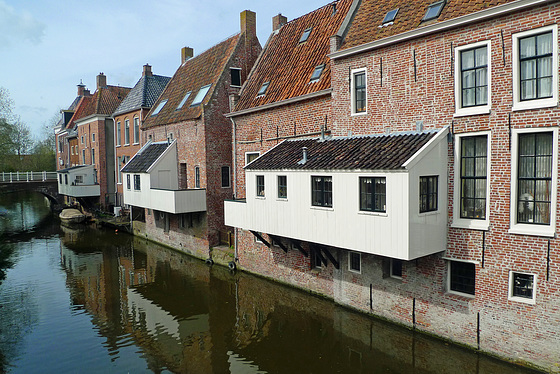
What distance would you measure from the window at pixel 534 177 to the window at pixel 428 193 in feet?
6.51

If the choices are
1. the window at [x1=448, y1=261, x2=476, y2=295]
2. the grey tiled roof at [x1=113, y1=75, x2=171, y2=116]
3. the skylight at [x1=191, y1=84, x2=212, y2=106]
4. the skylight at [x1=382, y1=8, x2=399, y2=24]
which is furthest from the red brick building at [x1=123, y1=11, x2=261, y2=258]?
the window at [x1=448, y1=261, x2=476, y2=295]

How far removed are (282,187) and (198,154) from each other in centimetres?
975

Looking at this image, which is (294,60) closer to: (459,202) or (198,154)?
(198,154)

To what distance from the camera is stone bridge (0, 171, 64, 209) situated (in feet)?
137

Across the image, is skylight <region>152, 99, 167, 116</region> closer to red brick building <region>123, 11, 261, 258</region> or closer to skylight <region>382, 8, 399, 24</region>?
red brick building <region>123, 11, 261, 258</region>

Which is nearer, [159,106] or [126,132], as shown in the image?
[159,106]

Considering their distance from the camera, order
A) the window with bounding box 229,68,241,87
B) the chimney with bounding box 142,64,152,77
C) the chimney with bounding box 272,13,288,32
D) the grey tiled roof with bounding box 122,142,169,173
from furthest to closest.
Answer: the chimney with bounding box 142,64,152,77 → the grey tiled roof with bounding box 122,142,169,173 → the window with bounding box 229,68,241,87 → the chimney with bounding box 272,13,288,32

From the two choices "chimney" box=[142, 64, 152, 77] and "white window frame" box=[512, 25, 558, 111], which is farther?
"chimney" box=[142, 64, 152, 77]

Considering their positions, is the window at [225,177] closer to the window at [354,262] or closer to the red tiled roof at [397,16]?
the window at [354,262]

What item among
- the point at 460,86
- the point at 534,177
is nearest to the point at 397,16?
the point at 460,86

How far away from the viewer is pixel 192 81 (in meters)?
26.4

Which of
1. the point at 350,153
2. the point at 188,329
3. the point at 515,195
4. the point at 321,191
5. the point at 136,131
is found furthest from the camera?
the point at 136,131

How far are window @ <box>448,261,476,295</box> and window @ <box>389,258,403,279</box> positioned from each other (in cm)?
171

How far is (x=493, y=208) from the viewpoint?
10438 millimetres
